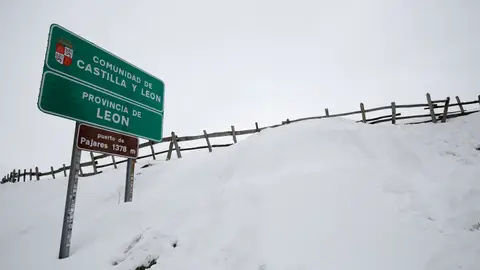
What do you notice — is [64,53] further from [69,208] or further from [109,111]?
[69,208]

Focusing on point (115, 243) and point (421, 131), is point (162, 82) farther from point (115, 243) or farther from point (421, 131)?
point (421, 131)

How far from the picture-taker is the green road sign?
482 cm

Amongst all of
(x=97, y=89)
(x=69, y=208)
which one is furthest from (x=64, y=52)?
(x=69, y=208)

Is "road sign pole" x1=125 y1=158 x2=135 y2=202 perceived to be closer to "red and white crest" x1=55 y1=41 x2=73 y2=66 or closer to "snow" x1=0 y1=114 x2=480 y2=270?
"snow" x1=0 y1=114 x2=480 y2=270

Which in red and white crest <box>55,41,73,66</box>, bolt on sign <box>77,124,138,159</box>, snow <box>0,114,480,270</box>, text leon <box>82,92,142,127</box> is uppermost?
red and white crest <box>55,41,73,66</box>

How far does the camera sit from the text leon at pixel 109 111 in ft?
17.9

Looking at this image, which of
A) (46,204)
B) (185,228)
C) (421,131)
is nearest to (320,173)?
(185,228)

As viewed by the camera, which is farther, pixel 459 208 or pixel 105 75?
pixel 105 75

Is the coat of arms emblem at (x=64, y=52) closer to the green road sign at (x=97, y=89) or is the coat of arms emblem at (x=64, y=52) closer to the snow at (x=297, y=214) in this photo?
the green road sign at (x=97, y=89)

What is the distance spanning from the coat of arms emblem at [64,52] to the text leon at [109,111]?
27.5 inches

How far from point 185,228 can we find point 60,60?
4.14 m

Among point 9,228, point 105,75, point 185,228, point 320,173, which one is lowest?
point 9,228

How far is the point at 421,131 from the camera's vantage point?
9.70m

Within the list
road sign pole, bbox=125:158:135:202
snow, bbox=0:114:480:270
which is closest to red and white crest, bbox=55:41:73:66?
road sign pole, bbox=125:158:135:202
